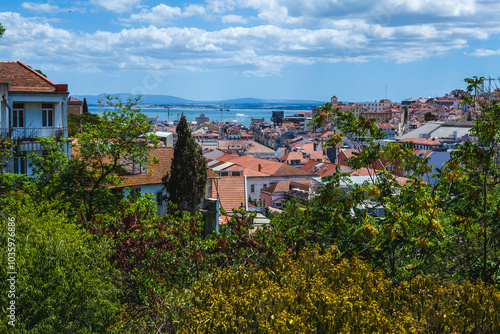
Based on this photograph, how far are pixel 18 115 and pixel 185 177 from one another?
6.00 m

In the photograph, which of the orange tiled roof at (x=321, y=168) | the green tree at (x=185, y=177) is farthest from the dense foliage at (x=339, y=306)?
the orange tiled roof at (x=321, y=168)

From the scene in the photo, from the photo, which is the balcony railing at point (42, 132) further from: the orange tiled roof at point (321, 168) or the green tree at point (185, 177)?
the orange tiled roof at point (321, 168)

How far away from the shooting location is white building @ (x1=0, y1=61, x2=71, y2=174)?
17.6m

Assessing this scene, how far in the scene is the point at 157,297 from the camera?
6918 millimetres

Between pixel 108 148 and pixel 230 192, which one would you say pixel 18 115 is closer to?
pixel 108 148

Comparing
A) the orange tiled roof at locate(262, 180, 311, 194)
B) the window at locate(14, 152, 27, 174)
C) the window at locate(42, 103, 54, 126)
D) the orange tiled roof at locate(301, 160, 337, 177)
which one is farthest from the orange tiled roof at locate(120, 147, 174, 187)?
the orange tiled roof at locate(301, 160, 337, 177)

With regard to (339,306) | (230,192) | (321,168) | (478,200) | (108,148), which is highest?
(108,148)

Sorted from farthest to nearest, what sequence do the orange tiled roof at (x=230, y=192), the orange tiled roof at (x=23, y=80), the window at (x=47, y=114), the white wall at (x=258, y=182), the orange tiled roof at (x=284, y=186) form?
the white wall at (x=258, y=182)
the orange tiled roof at (x=284, y=186)
the orange tiled roof at (x=230, y=192)
the window at (x=47, y=114)
the orange tiled roof at (x=23, y=80)

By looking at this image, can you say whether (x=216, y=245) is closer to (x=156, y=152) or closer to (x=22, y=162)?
(x=22, y=162)

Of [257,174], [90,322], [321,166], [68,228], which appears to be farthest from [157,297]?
[321,166]

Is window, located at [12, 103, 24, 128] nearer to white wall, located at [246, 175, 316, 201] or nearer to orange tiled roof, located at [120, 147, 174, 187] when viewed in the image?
orange tiled roof, located at [120, 147, 174, 187]

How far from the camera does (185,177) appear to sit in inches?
810

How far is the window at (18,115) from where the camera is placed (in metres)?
18.1

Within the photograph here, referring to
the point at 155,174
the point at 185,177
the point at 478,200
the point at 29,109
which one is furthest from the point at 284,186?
the point at 478,200
